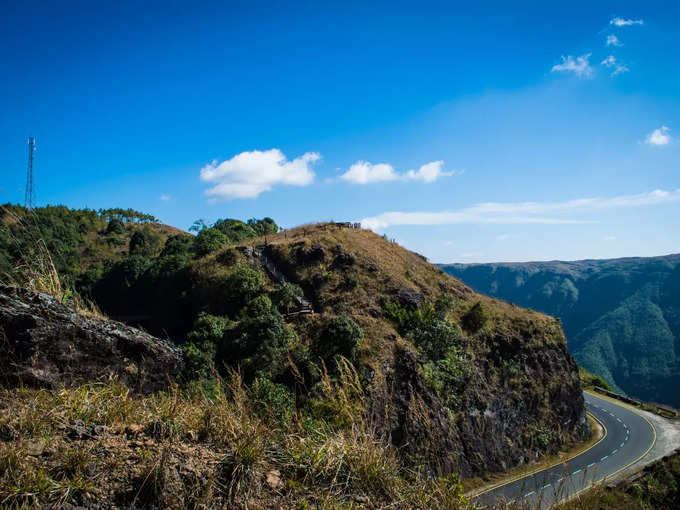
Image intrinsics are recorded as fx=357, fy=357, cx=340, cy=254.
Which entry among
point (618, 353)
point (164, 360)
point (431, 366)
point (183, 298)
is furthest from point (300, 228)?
point (618, 353)

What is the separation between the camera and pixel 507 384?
22906 mm

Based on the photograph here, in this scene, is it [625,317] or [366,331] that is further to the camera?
[625,317]

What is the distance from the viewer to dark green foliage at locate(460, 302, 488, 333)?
24.4 metres

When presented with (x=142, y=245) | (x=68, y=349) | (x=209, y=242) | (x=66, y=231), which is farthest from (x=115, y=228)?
(x=68, y=349)

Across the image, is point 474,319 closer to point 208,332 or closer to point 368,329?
point 368,329

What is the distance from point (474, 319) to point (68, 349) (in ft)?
80.0

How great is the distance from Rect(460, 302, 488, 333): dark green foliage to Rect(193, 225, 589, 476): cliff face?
0.08 meters

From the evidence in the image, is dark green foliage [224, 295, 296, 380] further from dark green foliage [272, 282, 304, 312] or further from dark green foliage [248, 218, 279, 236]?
Result: dark green foliage [248, 218, 279, 236]

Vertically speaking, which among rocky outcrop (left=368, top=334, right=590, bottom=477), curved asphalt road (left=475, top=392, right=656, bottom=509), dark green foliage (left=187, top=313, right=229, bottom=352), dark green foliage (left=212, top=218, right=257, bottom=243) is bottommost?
curved asphalt road (left=475, top=392, right=656, bottom=509)

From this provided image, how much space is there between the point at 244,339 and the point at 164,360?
1488 centimetres

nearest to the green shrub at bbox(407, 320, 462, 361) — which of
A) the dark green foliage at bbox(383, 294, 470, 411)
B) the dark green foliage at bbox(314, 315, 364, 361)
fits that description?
the dark green foliage at bbox(383, 294, 470, 411)

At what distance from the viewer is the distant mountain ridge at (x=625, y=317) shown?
10150 centimetres

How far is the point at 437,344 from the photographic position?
21141 mm

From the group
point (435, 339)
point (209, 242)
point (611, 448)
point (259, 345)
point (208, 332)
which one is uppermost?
point (209, 242)
